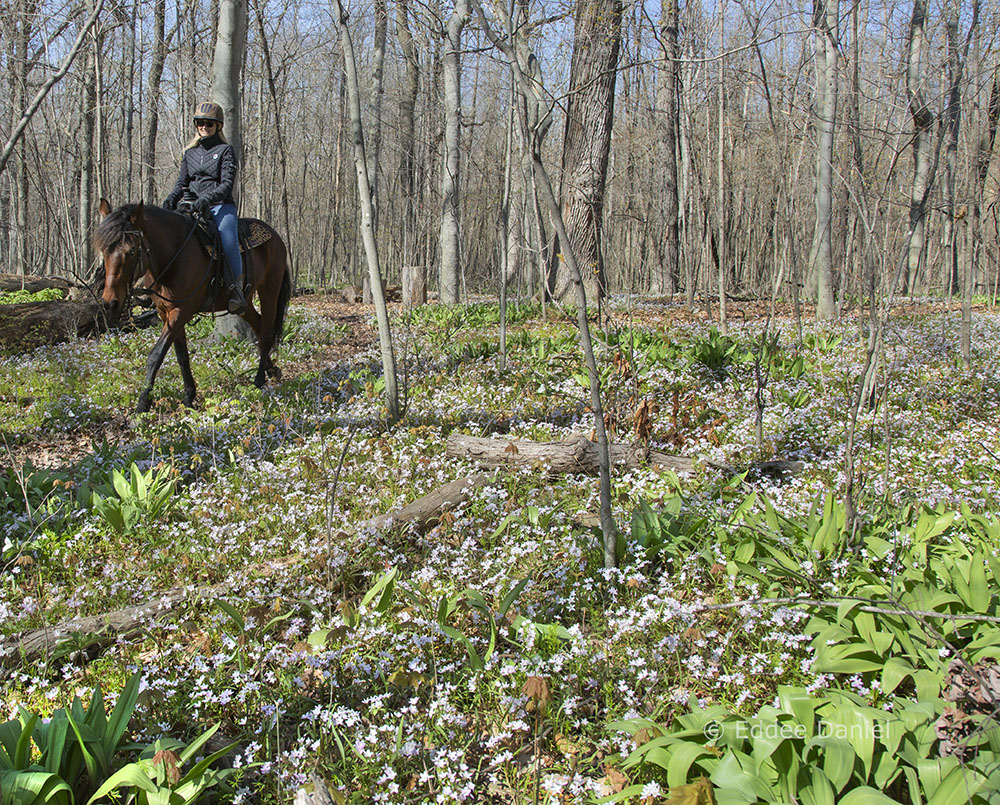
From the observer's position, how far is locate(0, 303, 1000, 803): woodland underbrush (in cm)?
202

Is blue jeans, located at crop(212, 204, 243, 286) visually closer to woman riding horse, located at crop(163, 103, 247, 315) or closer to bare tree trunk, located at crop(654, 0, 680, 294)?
woman riding horse, located at crop(163, 103, 247, 315)

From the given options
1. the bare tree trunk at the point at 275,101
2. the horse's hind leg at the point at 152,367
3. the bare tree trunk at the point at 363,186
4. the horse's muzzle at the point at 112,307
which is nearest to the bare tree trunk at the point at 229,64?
the horse's hind leg at the point at 152,367

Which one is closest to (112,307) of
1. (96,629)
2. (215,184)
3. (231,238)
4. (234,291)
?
(234,291)

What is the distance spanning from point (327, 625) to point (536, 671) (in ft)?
3.51

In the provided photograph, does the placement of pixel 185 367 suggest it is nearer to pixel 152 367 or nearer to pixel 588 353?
pixel 152 367

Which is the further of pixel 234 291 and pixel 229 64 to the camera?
pixel 229 64

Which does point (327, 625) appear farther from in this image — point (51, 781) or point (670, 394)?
point (670, 394)

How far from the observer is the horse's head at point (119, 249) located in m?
5.57

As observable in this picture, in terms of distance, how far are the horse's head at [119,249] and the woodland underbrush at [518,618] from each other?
1313mm

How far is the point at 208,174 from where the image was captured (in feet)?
23.7

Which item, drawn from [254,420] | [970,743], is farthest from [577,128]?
[970,743]

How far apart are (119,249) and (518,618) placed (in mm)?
5189

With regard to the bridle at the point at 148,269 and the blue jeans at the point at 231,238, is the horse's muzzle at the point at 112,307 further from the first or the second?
the blue jeans at the point at 231,238

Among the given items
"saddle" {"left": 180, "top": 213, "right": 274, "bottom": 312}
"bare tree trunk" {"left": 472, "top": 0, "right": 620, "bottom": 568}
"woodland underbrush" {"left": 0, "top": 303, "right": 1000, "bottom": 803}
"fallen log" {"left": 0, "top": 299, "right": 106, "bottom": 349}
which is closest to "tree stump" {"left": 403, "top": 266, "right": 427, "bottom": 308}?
"fallen log" {"left": 0, "top": 299, "right": 106, "bottom": 349}
